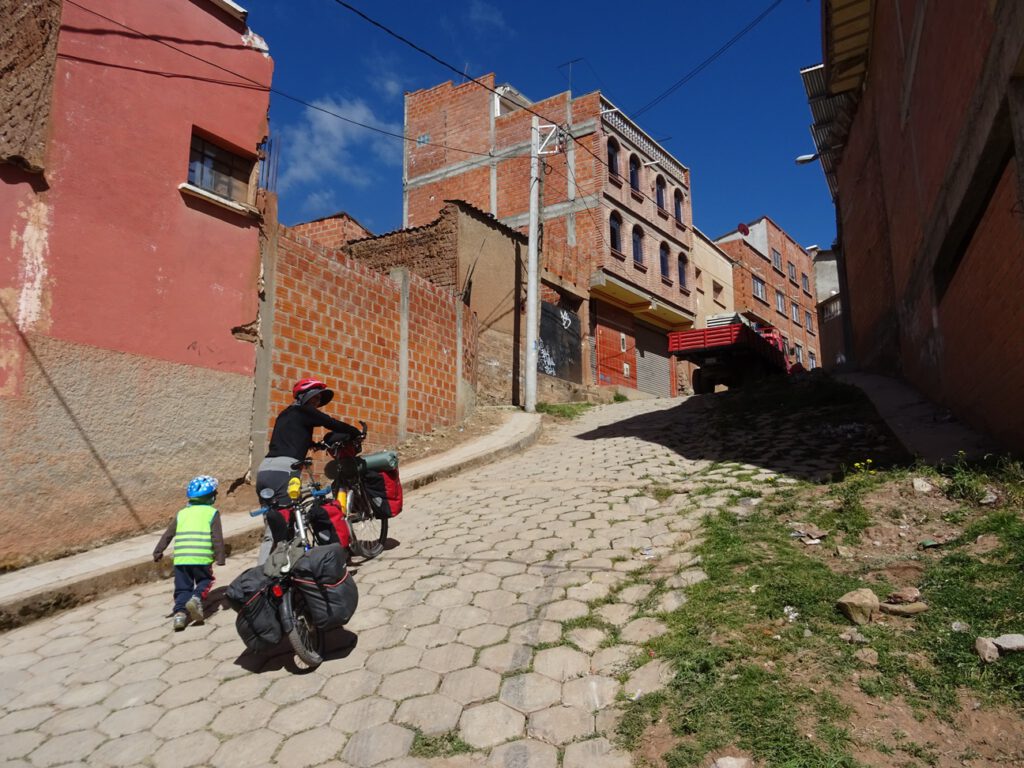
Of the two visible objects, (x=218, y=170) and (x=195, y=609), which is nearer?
(x=195, y=609)

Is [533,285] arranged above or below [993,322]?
above

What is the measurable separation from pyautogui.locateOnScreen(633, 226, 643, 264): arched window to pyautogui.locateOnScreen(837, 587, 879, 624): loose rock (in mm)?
23808

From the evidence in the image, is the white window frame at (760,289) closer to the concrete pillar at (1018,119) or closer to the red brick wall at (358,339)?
the red brick wall at (358,339)

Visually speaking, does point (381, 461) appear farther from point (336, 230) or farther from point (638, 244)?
point (638, 244)

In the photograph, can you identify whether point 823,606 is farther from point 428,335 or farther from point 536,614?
point 428,335

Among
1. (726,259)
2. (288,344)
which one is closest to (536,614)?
(288,344)

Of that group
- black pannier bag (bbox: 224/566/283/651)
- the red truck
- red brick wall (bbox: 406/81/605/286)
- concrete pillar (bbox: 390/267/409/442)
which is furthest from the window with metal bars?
red brick wall (bbox: 406/81/605/286)

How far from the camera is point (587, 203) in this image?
982 inches

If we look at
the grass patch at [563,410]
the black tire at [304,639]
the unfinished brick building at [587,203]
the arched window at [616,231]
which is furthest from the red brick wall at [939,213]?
the arched window at [616,231]

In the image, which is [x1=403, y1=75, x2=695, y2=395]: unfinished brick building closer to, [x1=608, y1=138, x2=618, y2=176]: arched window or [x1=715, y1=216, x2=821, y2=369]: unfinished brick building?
[x1=608, y1=138, x2=618, y2=176]: arched window

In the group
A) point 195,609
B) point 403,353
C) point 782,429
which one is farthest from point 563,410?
point 195,609

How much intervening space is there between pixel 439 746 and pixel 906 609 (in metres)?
2.51

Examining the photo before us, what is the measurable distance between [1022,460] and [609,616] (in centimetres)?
370

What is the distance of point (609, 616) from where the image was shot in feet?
14.0
